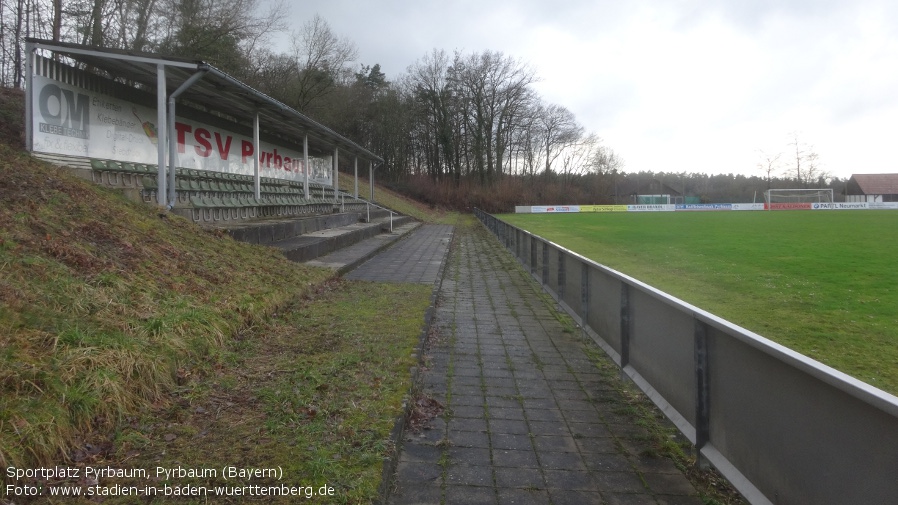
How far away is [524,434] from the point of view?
4.19m

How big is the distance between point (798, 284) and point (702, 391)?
9.56 m

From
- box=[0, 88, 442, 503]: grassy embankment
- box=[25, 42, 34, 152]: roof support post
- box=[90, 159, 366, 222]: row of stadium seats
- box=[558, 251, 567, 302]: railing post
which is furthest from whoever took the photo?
box=[90, 159, 366, 222]: row of stadium seats

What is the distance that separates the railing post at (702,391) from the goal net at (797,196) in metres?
69.3

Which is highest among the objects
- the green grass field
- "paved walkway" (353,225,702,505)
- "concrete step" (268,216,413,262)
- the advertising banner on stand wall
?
the advertising banner on stand wall

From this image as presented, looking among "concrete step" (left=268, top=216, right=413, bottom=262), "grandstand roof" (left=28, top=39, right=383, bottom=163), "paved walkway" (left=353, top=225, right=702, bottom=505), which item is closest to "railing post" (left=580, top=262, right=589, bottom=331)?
"paved walkway" (left=353, top=225, right=702, bottom=505)

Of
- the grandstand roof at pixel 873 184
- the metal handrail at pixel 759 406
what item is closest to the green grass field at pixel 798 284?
the metal handrail at pixel 759 406

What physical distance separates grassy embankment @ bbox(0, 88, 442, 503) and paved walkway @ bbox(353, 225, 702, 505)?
1.15ft

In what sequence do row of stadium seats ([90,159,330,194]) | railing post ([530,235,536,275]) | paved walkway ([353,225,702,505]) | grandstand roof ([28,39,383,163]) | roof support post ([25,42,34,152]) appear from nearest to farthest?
paved walkway ([353,225,702,505])
roof support post ([25,42,34,152])
grandstand roof ([28,39,383,163])
row of stadium seats ([90,159,330,194])
railing post ([530,235,536,275])

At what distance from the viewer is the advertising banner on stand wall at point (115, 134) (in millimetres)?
10250

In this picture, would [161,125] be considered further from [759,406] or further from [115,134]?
[759,406]

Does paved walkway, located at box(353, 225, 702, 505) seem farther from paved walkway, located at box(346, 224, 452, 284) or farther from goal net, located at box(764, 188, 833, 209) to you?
goal net, located at box(764, 188, 833, 209)

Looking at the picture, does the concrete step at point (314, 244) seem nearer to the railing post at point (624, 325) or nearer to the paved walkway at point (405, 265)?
the paved walkway at point (405, 265)

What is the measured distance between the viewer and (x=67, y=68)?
10578mm

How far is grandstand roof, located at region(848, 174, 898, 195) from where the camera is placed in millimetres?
72694
